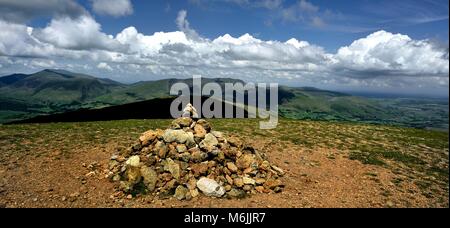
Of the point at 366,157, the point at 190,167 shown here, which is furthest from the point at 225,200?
the point at 366,157

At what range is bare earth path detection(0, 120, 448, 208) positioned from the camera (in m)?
19.0

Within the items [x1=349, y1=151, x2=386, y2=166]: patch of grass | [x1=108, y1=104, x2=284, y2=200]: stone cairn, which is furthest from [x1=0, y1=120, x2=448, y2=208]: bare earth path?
[x1=108, y1=104, x2=284, y2=200]: stone cairn

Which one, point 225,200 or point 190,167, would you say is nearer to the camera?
point 225,200

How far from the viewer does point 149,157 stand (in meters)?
22.1

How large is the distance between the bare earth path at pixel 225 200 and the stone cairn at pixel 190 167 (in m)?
0.81

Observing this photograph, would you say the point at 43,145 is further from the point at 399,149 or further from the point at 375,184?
the point at 399,149

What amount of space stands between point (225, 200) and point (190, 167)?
12.3 ft

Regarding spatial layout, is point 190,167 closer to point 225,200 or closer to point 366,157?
point 225,200

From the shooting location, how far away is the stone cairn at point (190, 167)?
20.1 metres

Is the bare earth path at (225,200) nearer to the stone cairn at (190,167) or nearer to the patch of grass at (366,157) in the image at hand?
the patch of grass at (366,157)

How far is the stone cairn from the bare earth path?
0.81 metres

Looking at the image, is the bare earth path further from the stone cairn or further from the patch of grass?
the stone cairn

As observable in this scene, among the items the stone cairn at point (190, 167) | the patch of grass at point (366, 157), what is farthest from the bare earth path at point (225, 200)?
the stone cairn at point (190, 167)

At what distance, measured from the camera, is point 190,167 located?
21.5 m
